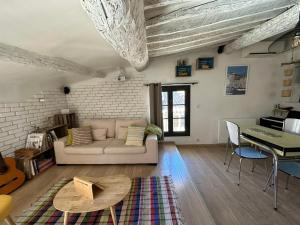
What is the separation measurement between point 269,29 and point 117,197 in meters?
3.08

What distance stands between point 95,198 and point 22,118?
2355mm

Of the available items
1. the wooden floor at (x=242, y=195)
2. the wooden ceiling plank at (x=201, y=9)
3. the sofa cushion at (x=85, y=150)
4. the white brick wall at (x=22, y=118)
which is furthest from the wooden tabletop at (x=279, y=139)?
the white brick wall at (x=22, y=118)

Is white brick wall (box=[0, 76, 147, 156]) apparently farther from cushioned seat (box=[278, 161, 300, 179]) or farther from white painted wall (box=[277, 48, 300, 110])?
white painted wall (box=[277, 48, 300, 110])

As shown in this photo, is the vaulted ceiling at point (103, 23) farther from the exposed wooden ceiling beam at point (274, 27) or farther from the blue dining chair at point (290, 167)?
the blue dining chair at point (290, 167)

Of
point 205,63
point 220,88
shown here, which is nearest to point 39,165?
point 205,63

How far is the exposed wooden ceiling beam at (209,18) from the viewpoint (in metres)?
1.67

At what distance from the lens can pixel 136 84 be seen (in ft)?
12.9

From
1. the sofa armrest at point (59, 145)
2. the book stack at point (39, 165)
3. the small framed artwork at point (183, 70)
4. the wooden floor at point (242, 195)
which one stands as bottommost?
the wooden floor at point (242, 195)

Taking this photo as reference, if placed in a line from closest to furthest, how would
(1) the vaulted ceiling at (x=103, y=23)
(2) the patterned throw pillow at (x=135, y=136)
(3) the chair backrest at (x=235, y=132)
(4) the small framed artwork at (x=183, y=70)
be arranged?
1. (1) the vaulted ceiling at (x=103, y=23)
2. (3) the chair backrest at (x=235, y=132)
3. (2) the patterned throw pillow at (x=135, y=136)
4. (4) the small framed artwork at (x=183, y=70)

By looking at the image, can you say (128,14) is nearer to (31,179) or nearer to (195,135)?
(31,179)

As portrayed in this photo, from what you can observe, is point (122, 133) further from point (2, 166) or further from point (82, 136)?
point (2, 166)

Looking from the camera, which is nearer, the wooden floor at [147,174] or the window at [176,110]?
the wooden floor at [147,174]

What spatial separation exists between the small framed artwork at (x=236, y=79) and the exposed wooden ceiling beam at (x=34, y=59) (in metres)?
3.40

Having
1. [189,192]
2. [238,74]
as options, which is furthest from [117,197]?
[238,74]
